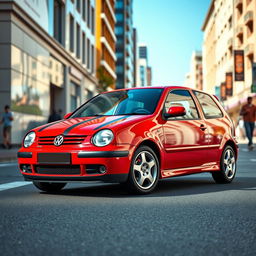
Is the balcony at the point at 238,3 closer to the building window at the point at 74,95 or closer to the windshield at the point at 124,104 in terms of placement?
the building window at the point at 74,95

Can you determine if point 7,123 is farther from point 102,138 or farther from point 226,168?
point 102,138

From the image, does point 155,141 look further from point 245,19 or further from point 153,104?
point 245,19

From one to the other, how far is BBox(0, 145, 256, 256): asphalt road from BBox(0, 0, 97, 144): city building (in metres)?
15.1

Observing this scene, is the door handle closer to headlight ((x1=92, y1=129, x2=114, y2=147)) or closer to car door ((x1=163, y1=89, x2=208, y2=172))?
car door ((x1=163, y1=89, x2=208, y2=172))

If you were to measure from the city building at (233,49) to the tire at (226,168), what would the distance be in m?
32.1

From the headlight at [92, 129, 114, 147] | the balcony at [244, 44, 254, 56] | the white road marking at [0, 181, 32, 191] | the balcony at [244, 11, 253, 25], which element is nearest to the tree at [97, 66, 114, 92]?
the balcony at [244, 44, 254, 56]

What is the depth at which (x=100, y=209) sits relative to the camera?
17.1 ft

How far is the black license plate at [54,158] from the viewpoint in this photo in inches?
244

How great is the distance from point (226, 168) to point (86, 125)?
9.15 ft

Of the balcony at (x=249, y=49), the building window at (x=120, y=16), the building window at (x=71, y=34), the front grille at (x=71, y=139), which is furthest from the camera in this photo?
the building window at (x=120, y=16)

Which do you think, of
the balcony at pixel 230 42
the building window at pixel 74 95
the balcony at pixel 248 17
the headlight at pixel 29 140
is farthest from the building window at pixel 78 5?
the headlight at pixel 29 140

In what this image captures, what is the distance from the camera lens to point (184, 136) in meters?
7.29

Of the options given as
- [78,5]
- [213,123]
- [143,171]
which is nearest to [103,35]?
[78,5]

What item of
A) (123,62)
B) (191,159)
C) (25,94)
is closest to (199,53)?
(123,62)
